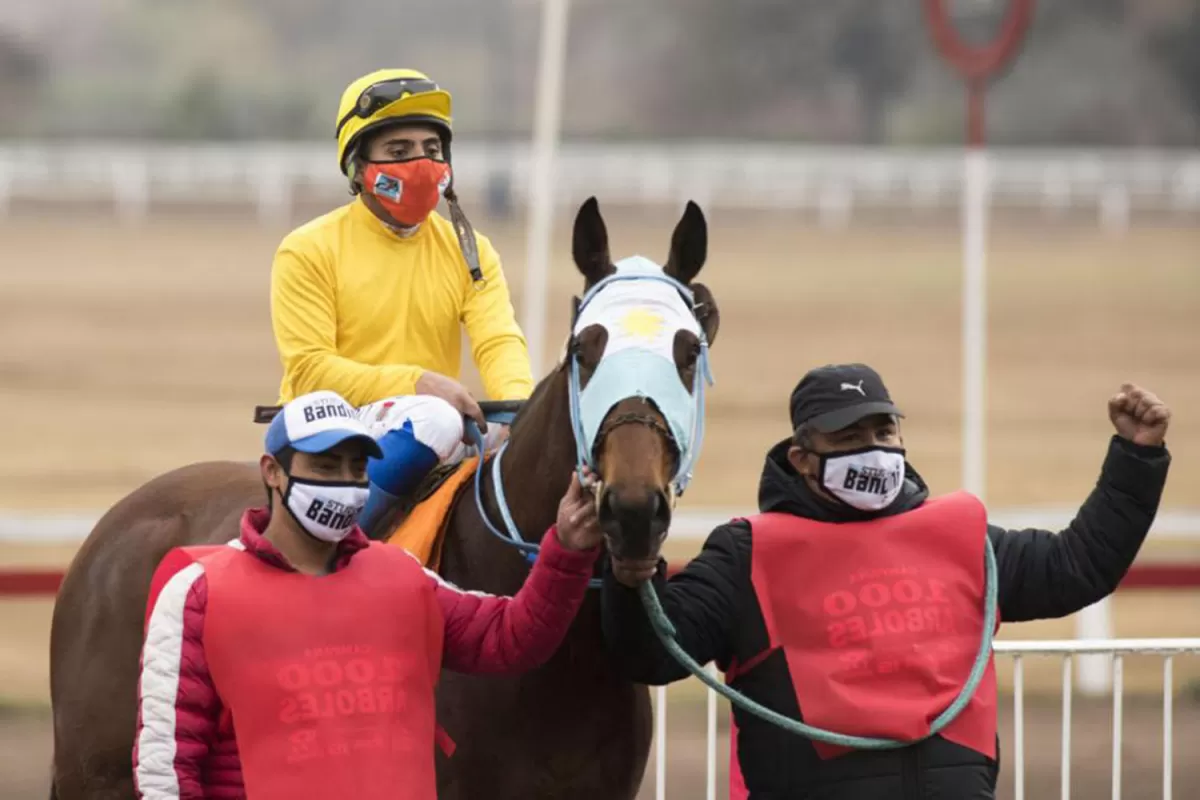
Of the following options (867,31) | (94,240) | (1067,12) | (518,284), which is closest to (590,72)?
(867,31)

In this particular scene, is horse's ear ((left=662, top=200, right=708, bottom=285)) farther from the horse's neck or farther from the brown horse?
the horse's neck

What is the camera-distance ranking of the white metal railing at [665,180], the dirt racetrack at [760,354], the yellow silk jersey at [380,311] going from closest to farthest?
the yellow silk jersey at [380,311] < the dirt racetrack at [760,354] < the white metal railing at [665,180]

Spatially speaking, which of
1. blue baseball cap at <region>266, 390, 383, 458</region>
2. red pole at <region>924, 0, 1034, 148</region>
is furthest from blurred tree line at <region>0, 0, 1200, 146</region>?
blue baseball cap at <region>266, 390, 383, 458</region>

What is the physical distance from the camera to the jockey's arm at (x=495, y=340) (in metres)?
5.03

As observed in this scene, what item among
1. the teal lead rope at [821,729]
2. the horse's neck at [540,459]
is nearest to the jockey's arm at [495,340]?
the horse's neck at [540,459]

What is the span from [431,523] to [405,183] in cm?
90

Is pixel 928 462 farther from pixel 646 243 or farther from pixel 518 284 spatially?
pixel 646 243

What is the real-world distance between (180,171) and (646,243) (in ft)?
40.2

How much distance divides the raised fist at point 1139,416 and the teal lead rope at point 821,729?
439 millimetres

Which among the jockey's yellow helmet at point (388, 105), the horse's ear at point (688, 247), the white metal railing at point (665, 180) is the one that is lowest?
the horse's ear at point (688, 247)

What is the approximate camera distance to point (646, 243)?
31.6 metres

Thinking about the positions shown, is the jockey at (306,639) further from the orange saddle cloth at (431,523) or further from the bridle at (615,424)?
the orange saddle cloth at (431,523)

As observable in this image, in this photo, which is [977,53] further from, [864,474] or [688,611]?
[688,611]

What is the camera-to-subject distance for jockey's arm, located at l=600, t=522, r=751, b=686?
12.6 ft
